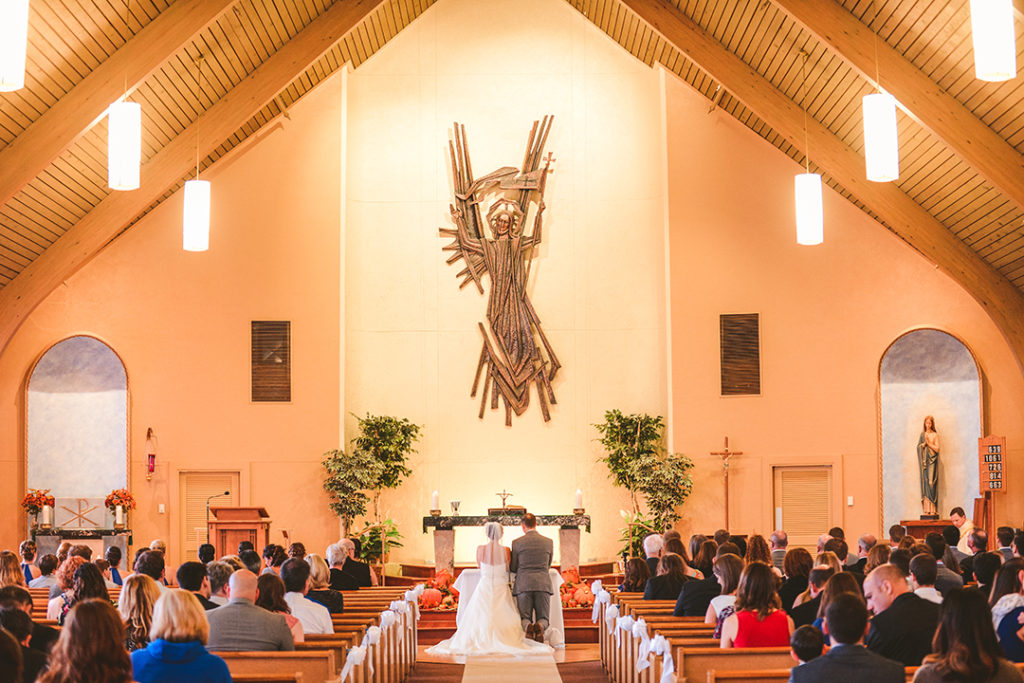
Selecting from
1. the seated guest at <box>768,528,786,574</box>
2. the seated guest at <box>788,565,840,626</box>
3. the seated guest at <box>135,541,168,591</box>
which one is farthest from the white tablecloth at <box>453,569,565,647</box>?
the seated guest at <box>788,565,840,626</box>

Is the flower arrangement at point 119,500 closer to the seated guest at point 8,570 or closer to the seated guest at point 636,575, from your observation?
the seated guest at point 8,570

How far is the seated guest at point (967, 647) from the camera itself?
3.25 m

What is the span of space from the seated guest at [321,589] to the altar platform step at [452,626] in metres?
3.64

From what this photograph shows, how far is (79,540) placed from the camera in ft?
42.0

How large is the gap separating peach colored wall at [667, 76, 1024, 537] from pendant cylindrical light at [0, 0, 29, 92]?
27.7 feet

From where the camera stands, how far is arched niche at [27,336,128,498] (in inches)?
521

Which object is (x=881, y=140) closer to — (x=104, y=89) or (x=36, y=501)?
(x=104, y=89)

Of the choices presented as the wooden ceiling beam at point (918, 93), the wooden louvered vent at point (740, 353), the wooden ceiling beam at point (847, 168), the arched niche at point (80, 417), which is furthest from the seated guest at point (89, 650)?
the wooden louvered vent at point (740, 353)

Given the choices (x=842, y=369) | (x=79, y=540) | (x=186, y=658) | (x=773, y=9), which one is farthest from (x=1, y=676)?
(x=842, y=369)

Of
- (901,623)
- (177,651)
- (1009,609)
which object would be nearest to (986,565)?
(1009,609)

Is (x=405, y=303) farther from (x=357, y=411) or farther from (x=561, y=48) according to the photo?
(x=561, y=48)

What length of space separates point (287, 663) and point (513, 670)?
380 cm

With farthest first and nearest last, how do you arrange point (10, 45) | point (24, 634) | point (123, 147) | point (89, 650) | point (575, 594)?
point (575, 594)
point (123, 147)
point (10, 45)
point (24, 634)
point (89, 650)

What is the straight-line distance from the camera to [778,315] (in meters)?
13.4
